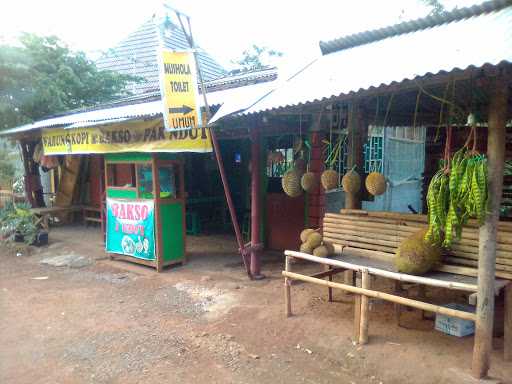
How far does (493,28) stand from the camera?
3.41 metres

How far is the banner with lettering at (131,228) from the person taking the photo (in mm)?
6898

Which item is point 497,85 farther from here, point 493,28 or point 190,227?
point 190,227

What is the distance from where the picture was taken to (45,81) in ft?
37.5

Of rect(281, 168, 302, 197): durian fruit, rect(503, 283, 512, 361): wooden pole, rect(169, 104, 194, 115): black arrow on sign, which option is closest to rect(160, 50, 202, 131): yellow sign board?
rect(169, 104, 194, 115): black arrow on sign

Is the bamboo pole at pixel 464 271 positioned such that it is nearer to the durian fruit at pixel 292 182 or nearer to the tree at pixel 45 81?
the durian fruit at pixel 292 182

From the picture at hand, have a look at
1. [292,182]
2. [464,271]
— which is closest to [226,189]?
[292,182]

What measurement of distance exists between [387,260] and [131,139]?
453 centimetres

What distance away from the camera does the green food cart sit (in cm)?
679

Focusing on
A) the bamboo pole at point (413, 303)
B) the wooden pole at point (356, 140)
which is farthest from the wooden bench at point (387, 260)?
the wooden pole at point (356, 140)

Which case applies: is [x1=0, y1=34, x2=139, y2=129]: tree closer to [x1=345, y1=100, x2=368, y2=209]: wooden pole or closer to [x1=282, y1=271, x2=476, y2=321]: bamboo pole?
[x1=345, y1=100, x2=368, y2=209]: wooden pole

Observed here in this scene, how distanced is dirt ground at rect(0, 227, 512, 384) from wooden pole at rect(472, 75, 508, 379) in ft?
0.96

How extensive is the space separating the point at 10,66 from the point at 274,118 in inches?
303

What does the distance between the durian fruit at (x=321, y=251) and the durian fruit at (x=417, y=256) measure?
0.87 meters

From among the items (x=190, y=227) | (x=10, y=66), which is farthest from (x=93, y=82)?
(x=190, y=227)
